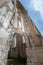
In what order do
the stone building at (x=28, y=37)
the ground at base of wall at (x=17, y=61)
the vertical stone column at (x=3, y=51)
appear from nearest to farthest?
the vertical stone column at (x=3, y=51) → the stone building at (x=28, y=37) → the ground at base of wall at (x=17, y=61)

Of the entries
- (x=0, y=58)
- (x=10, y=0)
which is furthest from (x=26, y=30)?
(x=0, y=58)

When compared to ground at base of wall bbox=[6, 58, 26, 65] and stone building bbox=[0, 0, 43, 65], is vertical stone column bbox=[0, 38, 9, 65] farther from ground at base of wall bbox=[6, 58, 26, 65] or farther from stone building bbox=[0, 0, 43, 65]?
ground at base of wall bbox=[6, 58, 26, 65]

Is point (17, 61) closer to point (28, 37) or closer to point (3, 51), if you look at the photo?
point (28, 37)

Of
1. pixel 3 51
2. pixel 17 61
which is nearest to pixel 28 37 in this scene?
pixel 17 61

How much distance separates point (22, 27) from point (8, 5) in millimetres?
2590

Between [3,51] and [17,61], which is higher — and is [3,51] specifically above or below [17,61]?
below

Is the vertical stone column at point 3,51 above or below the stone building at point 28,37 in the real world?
below

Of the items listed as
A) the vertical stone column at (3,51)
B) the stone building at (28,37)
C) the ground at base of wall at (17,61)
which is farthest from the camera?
the ground at base of wall at (17,61)

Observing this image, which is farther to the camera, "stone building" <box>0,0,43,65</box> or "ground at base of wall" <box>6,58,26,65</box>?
"ground at base of wall" <box>6,58,26,65</box>

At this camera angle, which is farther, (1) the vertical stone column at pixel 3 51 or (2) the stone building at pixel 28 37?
(2) the stone building at pixel 28 37

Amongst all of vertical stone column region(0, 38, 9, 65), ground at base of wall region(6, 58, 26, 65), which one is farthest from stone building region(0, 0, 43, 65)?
vertical stone column region(0, 38, 9, 65)

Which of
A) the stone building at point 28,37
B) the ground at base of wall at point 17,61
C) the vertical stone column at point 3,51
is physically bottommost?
the vertical stone column at point 3,51

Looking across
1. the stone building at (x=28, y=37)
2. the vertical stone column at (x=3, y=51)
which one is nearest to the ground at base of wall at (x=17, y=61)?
the stone building at (x=28, y=37)

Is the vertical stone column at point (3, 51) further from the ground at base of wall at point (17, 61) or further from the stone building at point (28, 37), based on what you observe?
the ground at base of wall at point (17, 61)
